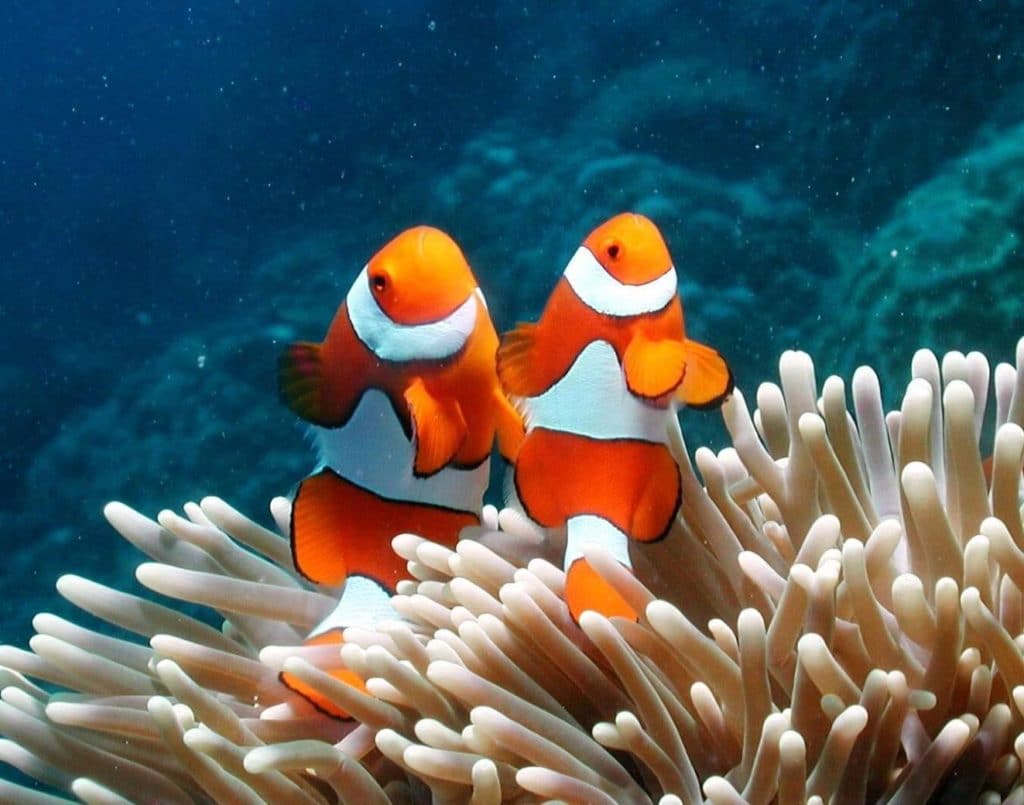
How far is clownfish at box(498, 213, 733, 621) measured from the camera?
45.2 inches

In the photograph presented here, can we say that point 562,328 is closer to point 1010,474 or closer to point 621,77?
point 1010,474

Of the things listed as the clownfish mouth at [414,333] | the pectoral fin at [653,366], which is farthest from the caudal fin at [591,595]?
the clownfish mouth at [414,333]

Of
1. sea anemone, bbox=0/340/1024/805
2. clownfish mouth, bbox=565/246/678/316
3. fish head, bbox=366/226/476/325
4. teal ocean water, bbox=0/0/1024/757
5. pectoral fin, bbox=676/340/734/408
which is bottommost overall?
sea anemone, bbox=0/340/1024/805

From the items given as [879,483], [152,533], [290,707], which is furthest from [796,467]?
[152,533]

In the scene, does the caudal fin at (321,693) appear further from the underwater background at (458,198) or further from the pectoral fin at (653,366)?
the underwater background at (458,198)

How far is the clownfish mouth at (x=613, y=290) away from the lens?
1.15 m

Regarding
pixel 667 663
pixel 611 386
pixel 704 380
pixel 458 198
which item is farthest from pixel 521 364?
pixel 458 198

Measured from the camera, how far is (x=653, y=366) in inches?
44.8

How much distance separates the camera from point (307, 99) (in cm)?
870

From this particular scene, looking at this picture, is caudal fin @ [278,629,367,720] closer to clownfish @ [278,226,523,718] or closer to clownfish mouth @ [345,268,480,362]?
clownfish @ [278,226,523,718]

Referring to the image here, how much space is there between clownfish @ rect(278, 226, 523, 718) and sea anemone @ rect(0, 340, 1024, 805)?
2.5 inches

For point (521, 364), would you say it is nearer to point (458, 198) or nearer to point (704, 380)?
point (704, 380)

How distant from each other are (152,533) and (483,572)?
604 millimetres

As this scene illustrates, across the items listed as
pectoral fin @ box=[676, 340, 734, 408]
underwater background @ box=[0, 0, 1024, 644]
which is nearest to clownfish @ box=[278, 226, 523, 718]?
pectoral fin @ box=[676, 340, 734, 408]
